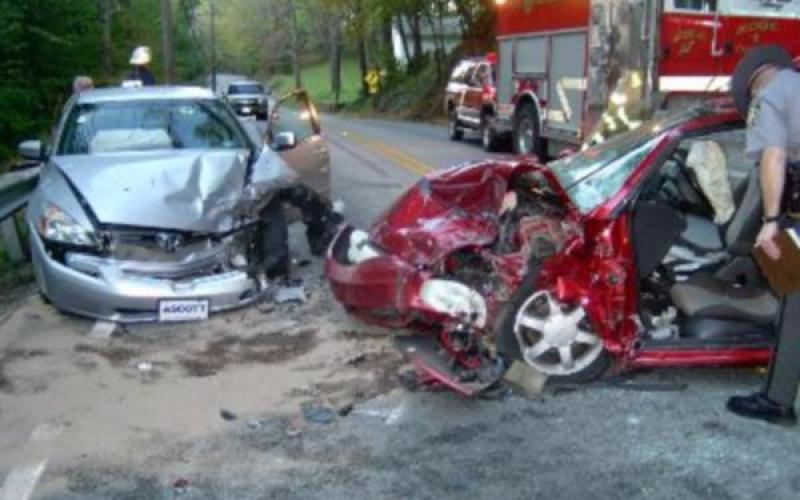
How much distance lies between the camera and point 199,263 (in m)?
6.84

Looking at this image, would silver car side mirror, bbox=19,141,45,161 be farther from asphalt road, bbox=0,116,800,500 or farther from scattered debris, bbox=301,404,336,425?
scattered debris, bbox=301,404,336,425

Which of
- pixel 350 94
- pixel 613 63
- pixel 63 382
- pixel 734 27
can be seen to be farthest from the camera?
pixel 350 94

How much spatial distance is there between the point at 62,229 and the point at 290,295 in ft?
5.35

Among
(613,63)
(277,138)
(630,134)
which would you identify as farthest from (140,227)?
(613,63)

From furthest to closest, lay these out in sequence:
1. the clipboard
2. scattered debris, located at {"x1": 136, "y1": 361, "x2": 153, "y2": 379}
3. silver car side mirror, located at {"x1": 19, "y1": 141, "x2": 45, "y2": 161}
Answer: silver car side mirror, located at {"x1": 19, "y1": 141, "x2": 45, "y2": 161}, scattered debris, located at {"x1": 136, "y1": 361, "x2": 153, "y2": 379}, the clipboard

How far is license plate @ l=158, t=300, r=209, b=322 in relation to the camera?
6.57 m

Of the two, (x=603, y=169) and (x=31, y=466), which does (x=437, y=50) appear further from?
(x=31, y=466)

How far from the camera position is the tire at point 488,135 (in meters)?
19.2

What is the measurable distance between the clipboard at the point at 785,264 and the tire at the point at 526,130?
446 inches

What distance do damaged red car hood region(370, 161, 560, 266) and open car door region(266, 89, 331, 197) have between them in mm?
2742

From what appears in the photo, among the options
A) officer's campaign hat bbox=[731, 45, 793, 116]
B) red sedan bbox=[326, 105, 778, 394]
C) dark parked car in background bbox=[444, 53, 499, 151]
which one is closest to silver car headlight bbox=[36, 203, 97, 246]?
red sedan bbox=[326, 105, 778, 394]

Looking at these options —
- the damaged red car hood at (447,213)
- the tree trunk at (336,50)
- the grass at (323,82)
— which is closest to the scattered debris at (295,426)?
the damaged red car hood at (447,213)

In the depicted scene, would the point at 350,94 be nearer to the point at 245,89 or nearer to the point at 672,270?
the point at 245,89

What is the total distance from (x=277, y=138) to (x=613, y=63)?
5484mm
